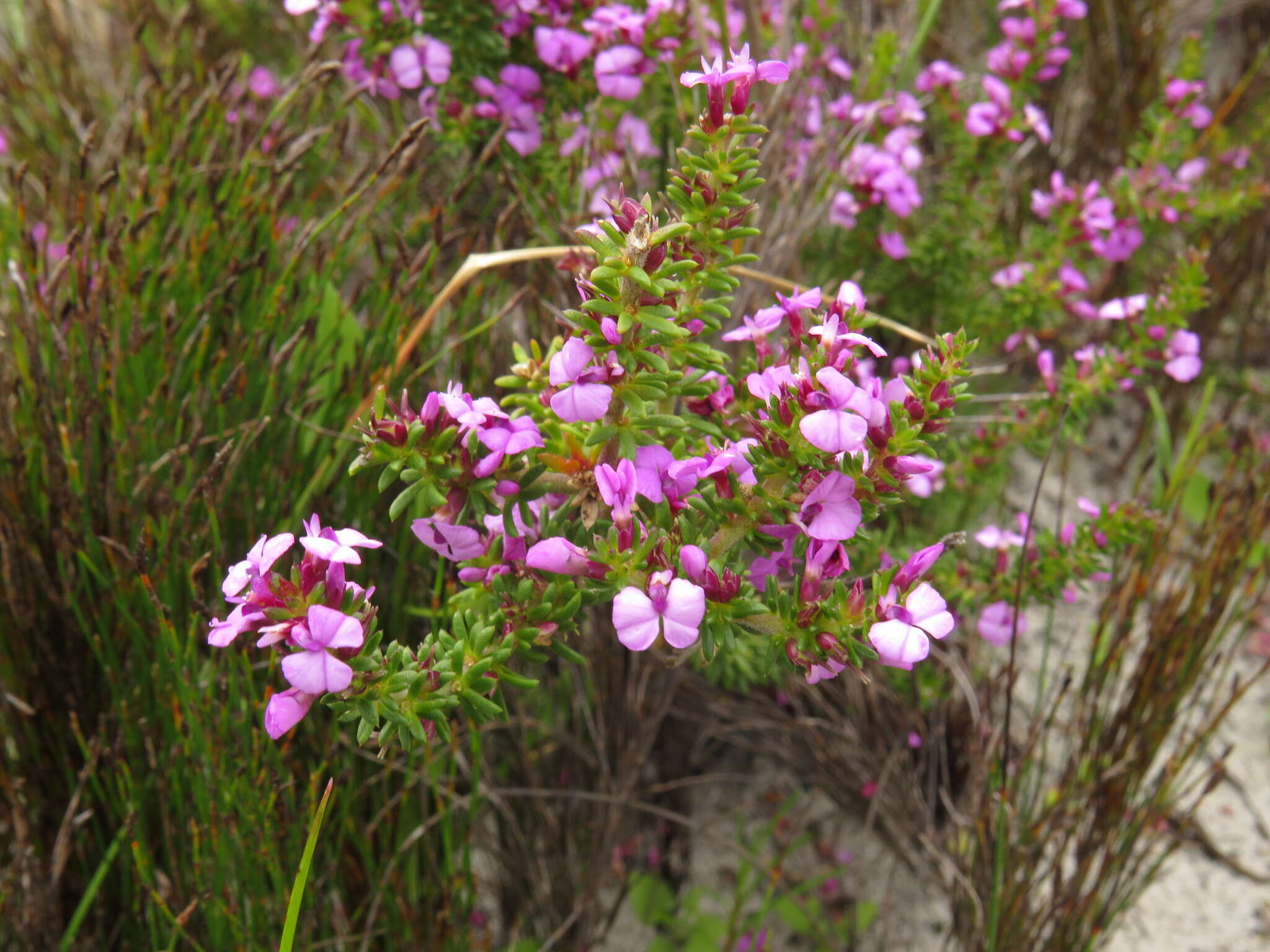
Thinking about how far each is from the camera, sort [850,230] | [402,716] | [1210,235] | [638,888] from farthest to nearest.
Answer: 1. [1210,235]
2. [850,230]
3. [638,888]
4. [402,716]

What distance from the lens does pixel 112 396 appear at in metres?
1.34

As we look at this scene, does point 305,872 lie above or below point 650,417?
below

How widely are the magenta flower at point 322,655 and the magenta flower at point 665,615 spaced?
0.20m

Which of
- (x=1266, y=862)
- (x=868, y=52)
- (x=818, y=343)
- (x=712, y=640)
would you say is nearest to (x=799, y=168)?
(x=868, y=52)

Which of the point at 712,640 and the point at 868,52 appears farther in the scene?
the point at 868,52

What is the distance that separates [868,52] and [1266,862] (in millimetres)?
1819

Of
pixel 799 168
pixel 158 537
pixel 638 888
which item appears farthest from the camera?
pixel 638 888

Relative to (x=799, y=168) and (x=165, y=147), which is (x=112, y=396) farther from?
(x=799, y=168)

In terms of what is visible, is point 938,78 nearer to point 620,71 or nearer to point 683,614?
point 620,71

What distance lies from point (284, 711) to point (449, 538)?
0.20 meters

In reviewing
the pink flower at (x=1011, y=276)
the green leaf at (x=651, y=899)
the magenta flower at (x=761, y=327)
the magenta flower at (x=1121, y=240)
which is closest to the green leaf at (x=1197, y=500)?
the magenta flower at (x=1121, y=240)

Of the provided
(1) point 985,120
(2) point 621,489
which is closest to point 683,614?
(2) point 621,489

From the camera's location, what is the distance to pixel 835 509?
31.0 inches

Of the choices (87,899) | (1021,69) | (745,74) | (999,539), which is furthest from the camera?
(1021,69)
